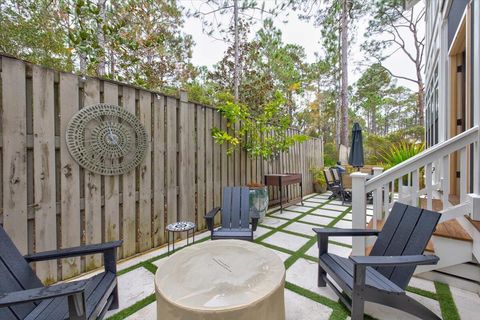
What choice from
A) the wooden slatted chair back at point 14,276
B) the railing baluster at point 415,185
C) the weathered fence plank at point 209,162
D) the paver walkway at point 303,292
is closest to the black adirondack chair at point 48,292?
the wooden slatted chair back at point 14,276

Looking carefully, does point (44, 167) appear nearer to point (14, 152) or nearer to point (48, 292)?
point (14, 152)

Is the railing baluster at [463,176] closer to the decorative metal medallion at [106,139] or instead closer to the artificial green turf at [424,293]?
the artificial green turf at [424,293]

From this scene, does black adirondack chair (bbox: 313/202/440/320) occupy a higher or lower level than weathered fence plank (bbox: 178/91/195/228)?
lower

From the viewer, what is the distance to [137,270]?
241 centimetres

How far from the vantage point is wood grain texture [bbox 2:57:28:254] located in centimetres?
188

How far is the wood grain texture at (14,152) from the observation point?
188cm

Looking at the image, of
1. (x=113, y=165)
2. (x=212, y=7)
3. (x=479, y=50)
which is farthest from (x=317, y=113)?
(x=113, y=165)

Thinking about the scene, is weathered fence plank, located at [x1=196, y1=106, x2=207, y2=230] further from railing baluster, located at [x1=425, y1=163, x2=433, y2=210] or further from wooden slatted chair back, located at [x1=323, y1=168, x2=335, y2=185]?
wooden slatted chair back, located at [x1=323, y1=168, x2=335, y2=185]

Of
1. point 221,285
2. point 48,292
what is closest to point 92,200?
point 48,292

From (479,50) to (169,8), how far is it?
22.7ft

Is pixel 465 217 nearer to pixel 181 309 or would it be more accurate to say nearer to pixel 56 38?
pixel 181 309

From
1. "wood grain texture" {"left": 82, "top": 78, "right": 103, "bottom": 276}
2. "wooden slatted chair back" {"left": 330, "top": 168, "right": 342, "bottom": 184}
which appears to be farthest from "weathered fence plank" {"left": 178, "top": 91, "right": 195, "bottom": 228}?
"wooden slatted chair back" {"left": 330, "top": 168, "right": 342, "bottom": 184}

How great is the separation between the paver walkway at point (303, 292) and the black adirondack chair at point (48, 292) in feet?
0.98

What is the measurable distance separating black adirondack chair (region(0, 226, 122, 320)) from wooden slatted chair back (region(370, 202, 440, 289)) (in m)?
2.21
